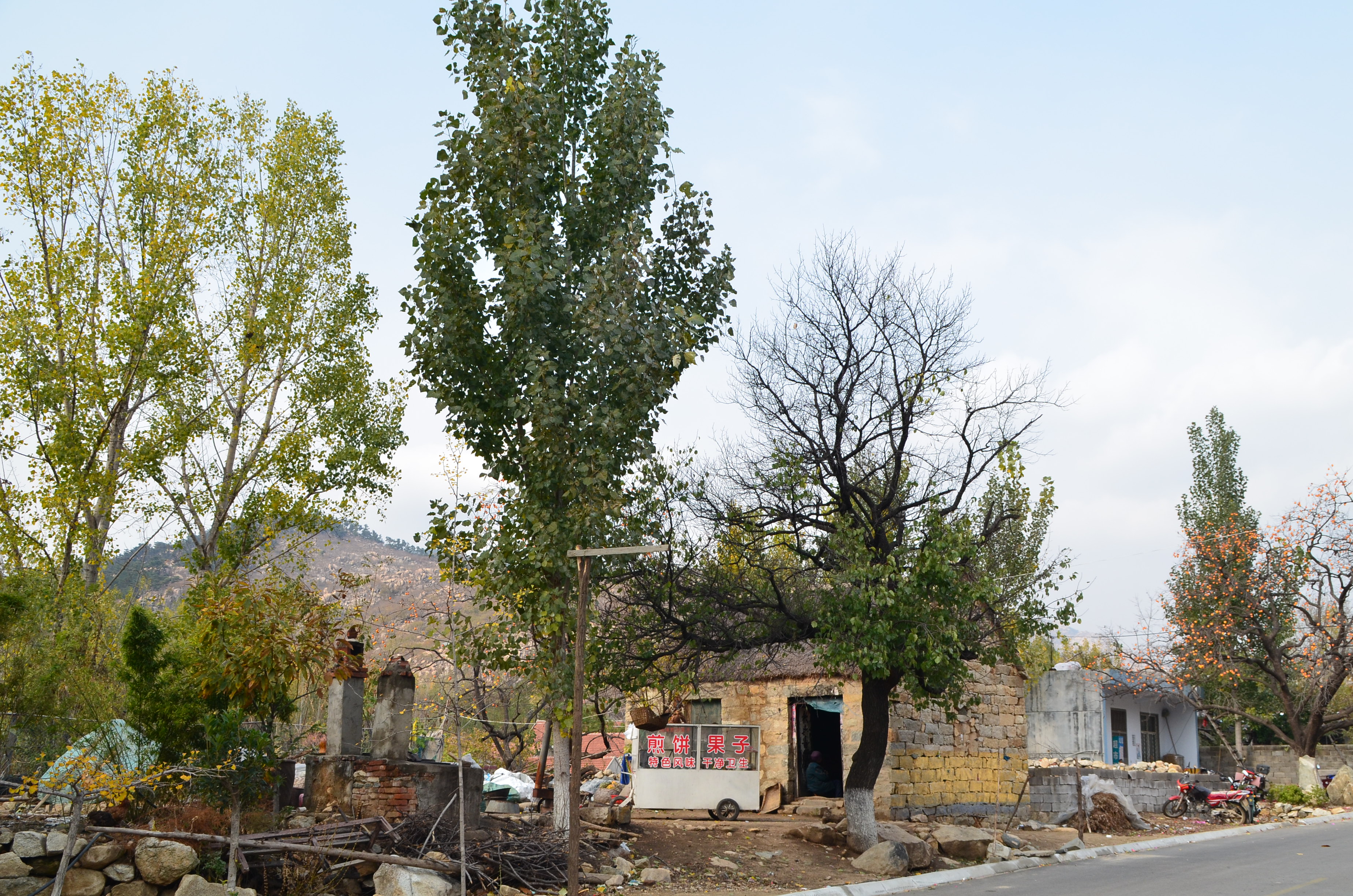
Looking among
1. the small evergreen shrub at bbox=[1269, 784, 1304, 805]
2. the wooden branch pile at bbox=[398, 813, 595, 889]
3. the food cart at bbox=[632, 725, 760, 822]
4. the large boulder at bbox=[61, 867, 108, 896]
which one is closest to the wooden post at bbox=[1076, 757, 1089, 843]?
the food cart at bbox=[632, 725, 760, 822]

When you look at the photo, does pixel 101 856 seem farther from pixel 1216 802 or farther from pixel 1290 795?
pixel 1290 795

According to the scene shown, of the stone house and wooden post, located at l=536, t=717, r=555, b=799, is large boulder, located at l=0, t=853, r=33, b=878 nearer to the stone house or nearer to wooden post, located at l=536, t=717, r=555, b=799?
wooden post, located at l=536, t=717, r=555, b=799

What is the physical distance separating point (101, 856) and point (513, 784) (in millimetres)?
8830

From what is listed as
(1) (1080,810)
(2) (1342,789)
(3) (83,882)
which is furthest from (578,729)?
(2) (1342,789)

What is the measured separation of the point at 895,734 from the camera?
19484mm

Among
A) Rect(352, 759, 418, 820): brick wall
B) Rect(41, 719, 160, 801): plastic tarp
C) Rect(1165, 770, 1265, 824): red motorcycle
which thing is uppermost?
Rect(41, 719, 160, 801): plastic tarp

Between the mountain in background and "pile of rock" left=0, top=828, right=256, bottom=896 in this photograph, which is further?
the mountain in background

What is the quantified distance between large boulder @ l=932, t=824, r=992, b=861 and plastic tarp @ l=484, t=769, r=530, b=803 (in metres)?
6.49

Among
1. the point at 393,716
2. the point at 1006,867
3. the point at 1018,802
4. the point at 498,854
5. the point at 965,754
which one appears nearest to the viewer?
the point at 498,854

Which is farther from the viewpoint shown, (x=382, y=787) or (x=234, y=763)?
(x=382, y=787)

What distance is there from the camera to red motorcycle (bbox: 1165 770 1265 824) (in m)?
23.2

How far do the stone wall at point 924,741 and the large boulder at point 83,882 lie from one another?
13298 millimetres

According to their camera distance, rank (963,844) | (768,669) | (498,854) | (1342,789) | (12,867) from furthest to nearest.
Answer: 1. (1342,789)
2. (768,669)
3. (963,844)
4. (498,854)
5. (12,867)

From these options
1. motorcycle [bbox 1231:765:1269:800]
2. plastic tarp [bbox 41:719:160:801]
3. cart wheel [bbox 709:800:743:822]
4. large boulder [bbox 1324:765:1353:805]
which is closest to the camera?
plastic tarp [bbox 41:719:160:801]
